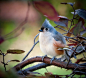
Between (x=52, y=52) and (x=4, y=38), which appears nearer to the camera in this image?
(x=4, y=38)

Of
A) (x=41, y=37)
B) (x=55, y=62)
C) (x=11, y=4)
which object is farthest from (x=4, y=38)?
(x=11, y=4)

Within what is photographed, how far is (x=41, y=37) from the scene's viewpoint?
A: 0.57m

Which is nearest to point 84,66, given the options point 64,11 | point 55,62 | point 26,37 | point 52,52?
point 55,62

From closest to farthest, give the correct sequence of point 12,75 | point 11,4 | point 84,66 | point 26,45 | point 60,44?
point 12,75
point 84,66
point 60,44
point 11,4
point 26,45

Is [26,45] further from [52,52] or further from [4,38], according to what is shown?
[4,38]

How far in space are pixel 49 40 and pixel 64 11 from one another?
1.28ft

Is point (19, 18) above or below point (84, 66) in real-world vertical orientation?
above

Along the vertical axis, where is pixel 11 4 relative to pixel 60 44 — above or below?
above

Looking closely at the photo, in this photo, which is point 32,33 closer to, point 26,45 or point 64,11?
point 26,45

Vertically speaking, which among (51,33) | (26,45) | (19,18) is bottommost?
(26,45)

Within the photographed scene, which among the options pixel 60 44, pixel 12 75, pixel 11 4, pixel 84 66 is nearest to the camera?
pixel 12 75

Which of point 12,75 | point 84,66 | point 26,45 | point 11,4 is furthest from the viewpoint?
point 26,45

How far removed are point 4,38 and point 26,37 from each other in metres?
0.78

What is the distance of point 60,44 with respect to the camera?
1.81 ft
